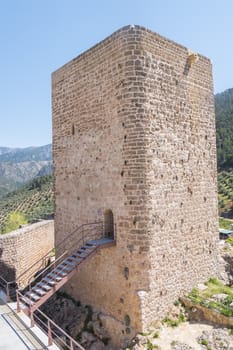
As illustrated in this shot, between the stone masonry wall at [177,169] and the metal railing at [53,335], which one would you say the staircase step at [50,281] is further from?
the stone masonry wall at [177,169]

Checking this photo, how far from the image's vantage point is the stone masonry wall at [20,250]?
13633 millimetres

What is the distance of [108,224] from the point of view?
1012cm

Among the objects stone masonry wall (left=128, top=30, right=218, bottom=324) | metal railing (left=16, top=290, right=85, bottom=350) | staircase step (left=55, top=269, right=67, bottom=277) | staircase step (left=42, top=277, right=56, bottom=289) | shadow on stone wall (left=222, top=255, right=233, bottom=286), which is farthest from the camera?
shadow on stone wall (left=222, top=255, right=233, bottom=286)

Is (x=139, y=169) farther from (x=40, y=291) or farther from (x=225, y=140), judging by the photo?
(x=225, y=140)

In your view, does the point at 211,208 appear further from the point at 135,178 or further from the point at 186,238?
the point at 135,178

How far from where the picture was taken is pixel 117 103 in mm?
9414

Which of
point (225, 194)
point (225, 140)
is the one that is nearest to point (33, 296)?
point (225, 194)

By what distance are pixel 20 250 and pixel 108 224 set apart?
A: 6.44 m

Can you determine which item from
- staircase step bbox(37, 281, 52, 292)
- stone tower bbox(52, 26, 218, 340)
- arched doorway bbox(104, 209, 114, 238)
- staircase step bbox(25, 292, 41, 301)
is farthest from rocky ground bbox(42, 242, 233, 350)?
arched doorway bbox(104, 209, 114, 238)

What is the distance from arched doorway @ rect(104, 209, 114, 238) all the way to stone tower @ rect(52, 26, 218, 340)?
34mm

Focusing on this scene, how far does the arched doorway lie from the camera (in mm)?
10078

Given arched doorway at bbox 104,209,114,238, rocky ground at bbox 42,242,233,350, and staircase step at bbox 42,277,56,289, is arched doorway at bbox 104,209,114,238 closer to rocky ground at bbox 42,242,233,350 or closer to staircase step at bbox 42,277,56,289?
staircase step at bbox 42,277,56,289

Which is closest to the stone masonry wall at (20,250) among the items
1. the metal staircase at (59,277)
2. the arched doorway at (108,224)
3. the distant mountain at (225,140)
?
the metal staircase at (59,277)

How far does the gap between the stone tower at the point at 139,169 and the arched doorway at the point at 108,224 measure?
1.3 inches
